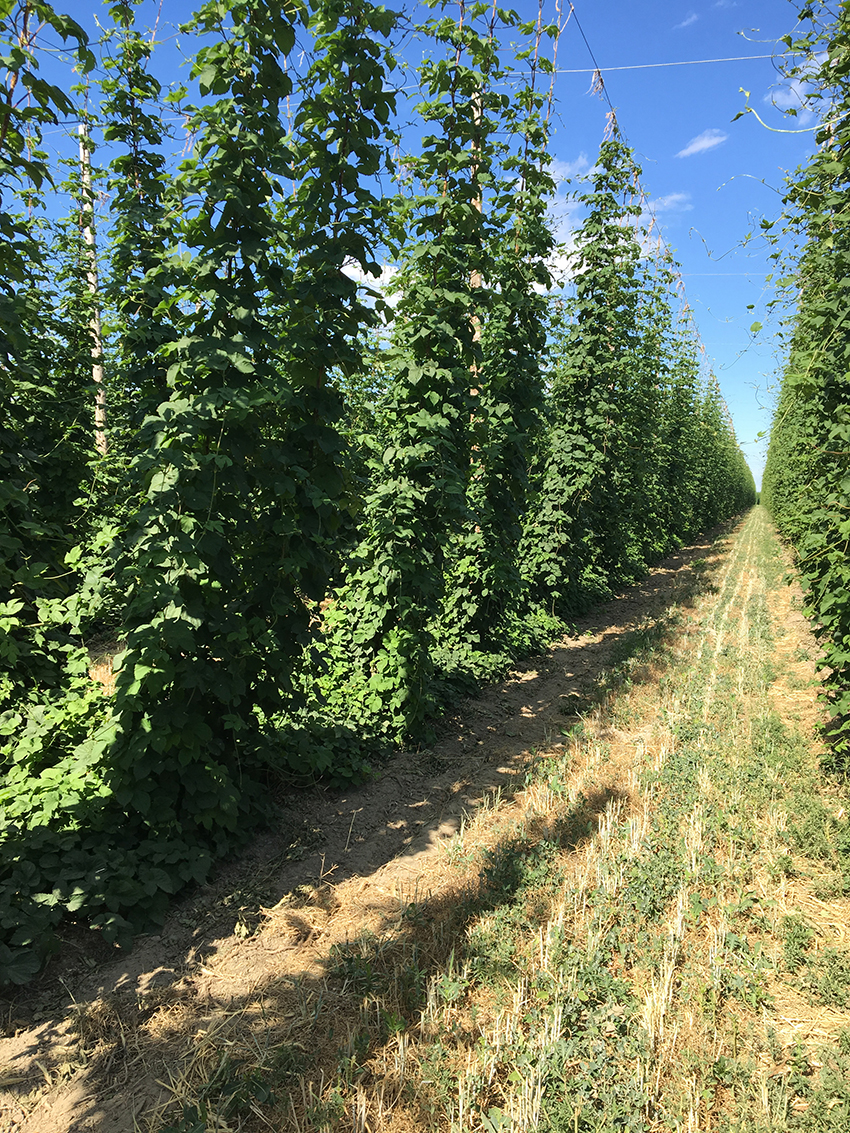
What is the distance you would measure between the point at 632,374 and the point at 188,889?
38.9ft

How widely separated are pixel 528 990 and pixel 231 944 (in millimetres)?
1581

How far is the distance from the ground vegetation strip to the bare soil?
0.04 feet

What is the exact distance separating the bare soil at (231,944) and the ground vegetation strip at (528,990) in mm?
14

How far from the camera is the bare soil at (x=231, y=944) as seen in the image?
2510mm

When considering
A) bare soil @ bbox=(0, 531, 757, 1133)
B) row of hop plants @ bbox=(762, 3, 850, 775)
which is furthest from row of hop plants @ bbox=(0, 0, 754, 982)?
row of hop plants @ bbox=(762, 3, 850, 775)

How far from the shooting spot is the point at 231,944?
3289 millimetres

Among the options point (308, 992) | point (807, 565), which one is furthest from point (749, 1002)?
point (807, 565)

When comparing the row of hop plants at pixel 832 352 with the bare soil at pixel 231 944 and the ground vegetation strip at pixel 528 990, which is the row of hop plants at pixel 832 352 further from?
the bare soil at pixel 231 944

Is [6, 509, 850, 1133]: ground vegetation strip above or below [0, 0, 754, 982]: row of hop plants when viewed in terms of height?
below

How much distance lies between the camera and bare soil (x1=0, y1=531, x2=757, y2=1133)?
8.23ft

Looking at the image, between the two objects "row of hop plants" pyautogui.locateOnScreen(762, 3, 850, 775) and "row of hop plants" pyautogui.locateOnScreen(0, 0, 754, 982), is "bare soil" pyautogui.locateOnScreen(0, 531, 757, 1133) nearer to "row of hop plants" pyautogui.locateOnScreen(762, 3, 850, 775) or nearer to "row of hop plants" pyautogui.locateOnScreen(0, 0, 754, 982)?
"row of hop plants" pyautogui.locateOnScreen(0, 0, 754, 982)

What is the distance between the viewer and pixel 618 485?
13.0 m

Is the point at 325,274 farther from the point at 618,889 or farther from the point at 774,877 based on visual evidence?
the point at 774,877

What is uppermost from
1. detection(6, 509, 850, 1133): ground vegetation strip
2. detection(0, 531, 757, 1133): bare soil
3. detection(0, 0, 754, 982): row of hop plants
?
detection(0, 0, 754, 982): row of hop plants
